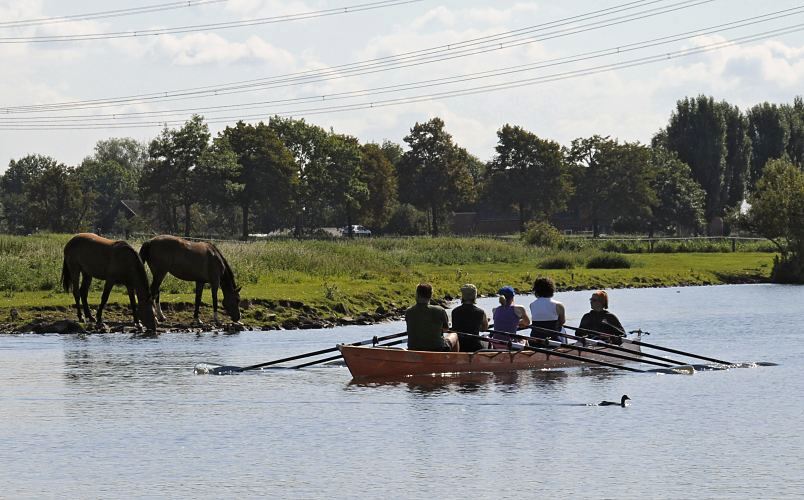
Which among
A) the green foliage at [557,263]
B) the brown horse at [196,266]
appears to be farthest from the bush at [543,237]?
the brown horse at [196,266]

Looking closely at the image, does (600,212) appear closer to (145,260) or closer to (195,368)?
(145,260)

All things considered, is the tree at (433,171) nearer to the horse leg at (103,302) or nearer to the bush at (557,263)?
the bush at (557,263)

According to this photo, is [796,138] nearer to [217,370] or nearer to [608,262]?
[608,262]

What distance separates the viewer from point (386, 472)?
2002 centimetres

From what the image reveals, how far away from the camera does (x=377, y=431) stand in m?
23.4

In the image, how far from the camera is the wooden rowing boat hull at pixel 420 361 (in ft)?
93.9

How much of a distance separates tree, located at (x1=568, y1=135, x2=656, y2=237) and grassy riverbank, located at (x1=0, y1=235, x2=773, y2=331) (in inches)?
2234

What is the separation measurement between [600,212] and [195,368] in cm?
13247


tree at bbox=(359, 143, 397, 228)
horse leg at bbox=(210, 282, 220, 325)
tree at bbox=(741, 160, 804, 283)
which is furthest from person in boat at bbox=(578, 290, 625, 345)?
tree at bbox=(359, 143, 397, 228)

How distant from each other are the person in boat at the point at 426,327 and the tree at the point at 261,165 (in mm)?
96548

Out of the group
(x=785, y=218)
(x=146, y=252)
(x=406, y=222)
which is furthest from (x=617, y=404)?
(x=406, y=222)

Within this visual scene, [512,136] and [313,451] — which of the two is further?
[512,136]

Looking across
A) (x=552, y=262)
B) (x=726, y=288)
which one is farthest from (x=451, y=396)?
(x=552, y=262)

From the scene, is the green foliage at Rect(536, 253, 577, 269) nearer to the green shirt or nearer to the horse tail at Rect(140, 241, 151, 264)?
the horse tail at Rect(140, 241, 151, 264)
